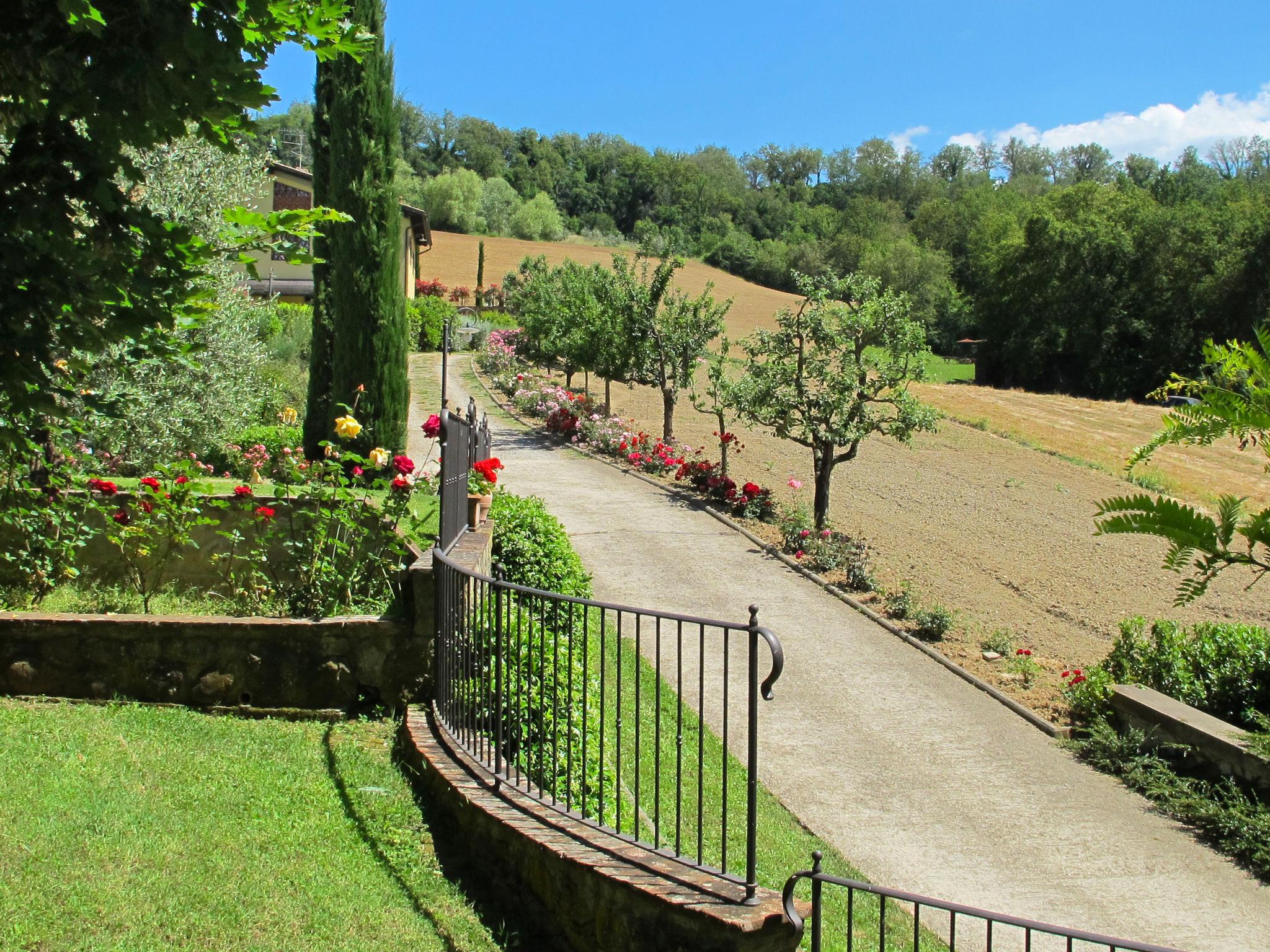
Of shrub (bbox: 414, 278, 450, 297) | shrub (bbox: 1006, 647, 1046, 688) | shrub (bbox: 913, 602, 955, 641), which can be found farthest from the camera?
shrub (bbox: 414, 278, 450, 297)

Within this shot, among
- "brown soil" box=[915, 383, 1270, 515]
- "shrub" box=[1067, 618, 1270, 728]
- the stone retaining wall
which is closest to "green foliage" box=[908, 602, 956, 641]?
"shrub" box=[1067, 618, 1270, 728]

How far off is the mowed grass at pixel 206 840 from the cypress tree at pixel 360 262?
810cm

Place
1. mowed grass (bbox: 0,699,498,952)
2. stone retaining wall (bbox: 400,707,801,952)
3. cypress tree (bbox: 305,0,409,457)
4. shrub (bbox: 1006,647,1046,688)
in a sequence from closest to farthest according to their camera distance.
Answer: stone retaining wall (bbox: 400,707,801,952) → mowed grass (bbox: 0,699,498,952) → shrub (bbox: 1006,647,1046,688) → cypress tree (bbox: 305,0,409,457)

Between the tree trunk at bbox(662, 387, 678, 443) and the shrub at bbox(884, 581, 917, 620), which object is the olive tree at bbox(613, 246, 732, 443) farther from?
the shrub at bbox(884, 581, 917, 620)

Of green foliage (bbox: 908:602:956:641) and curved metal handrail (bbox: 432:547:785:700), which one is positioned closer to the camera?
curved metal handrail (bbox: 432:547:785:700)

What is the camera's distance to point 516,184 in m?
108

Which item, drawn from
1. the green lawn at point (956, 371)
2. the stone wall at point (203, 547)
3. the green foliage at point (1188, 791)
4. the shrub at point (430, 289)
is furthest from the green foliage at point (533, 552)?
the green lawn at point (956, 371)

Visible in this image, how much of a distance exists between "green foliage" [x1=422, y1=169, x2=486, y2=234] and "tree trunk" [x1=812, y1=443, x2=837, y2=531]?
7098cm

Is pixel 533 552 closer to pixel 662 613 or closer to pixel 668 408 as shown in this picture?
pixel 662 613

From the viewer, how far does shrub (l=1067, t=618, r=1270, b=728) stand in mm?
8867

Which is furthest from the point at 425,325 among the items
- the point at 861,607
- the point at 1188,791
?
the point at 1188,791

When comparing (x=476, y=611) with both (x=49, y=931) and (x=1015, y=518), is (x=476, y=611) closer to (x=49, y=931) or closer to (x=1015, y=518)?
(x=49, y=931)

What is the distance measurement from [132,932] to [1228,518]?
17.3ft

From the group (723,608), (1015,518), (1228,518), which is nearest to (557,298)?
(1015,518)
